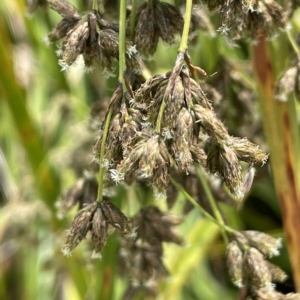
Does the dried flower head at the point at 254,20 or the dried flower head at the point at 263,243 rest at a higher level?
the dried flower head at the point at 254,20

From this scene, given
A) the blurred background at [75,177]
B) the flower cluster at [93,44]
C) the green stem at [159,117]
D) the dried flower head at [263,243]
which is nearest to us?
the green stem at [159,117]

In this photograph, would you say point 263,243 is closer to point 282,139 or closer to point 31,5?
point 282,139

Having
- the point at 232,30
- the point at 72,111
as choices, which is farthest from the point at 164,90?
the point at 72,111

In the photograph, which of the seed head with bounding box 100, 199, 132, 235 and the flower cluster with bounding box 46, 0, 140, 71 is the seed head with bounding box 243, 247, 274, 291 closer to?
the seed head with bounding box 100, 199, 132, 235

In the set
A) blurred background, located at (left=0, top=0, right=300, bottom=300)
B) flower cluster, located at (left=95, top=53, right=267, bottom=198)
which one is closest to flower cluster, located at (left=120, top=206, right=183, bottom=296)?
blurred background, located at (left=0, top=0, right=300, bottom=300)

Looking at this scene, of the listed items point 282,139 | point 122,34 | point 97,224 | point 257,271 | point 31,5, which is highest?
point 31,5

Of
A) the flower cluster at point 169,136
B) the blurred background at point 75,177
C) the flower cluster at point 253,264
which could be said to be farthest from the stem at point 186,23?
the flower cluster at point 253,264

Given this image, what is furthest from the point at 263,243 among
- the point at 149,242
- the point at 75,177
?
the point at 75,177

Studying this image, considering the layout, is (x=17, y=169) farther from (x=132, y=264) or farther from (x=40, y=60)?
(x=132, y=264)

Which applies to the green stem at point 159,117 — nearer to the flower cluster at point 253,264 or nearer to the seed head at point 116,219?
the seed head at point 116,219
